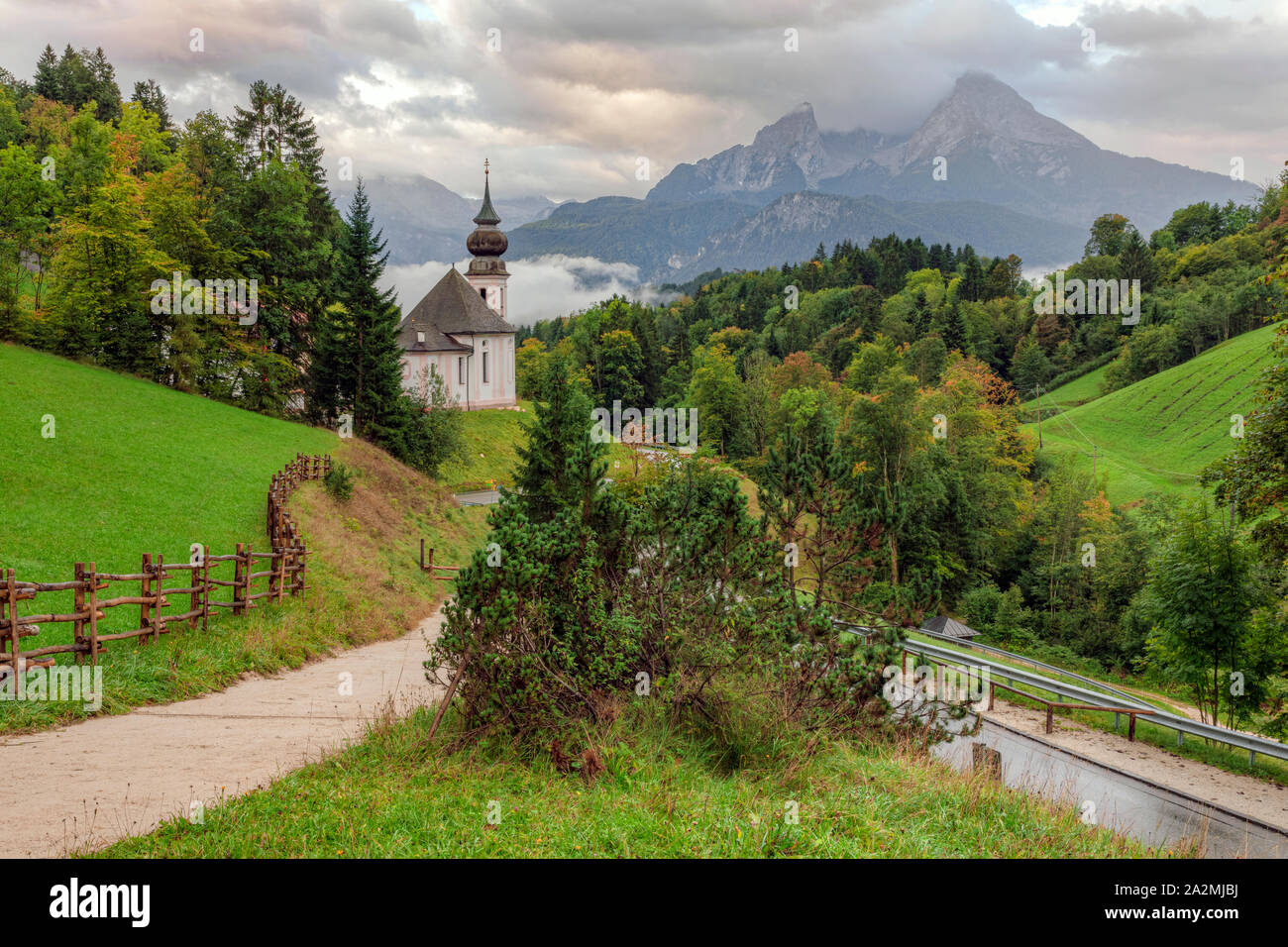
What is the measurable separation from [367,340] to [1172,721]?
39717 millimetres

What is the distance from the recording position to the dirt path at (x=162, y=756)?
7.33m

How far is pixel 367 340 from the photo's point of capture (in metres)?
43.9

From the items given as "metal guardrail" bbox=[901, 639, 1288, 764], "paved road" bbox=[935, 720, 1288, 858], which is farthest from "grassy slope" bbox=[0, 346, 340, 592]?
"paved road" bbox=[935, 720, 1288, 858]

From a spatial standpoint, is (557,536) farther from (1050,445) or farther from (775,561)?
(1050,445)

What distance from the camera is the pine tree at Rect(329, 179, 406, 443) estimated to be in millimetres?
43344

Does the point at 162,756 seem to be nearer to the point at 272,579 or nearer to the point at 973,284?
the point at 272,579

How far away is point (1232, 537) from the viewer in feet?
79.0

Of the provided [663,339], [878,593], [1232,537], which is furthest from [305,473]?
[663,339]

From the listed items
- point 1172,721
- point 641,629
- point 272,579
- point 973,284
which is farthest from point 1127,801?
point 973,284

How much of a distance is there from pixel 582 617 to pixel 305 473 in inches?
957

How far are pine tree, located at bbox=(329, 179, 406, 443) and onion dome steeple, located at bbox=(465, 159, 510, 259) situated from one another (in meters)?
39.6

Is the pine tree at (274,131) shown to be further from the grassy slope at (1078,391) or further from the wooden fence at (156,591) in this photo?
the grassy slope at (1078,391)

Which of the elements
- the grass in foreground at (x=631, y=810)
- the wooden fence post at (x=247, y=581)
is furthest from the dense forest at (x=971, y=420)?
the wooden fence post at (x=247, y=581)

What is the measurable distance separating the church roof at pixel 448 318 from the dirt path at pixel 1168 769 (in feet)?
185
